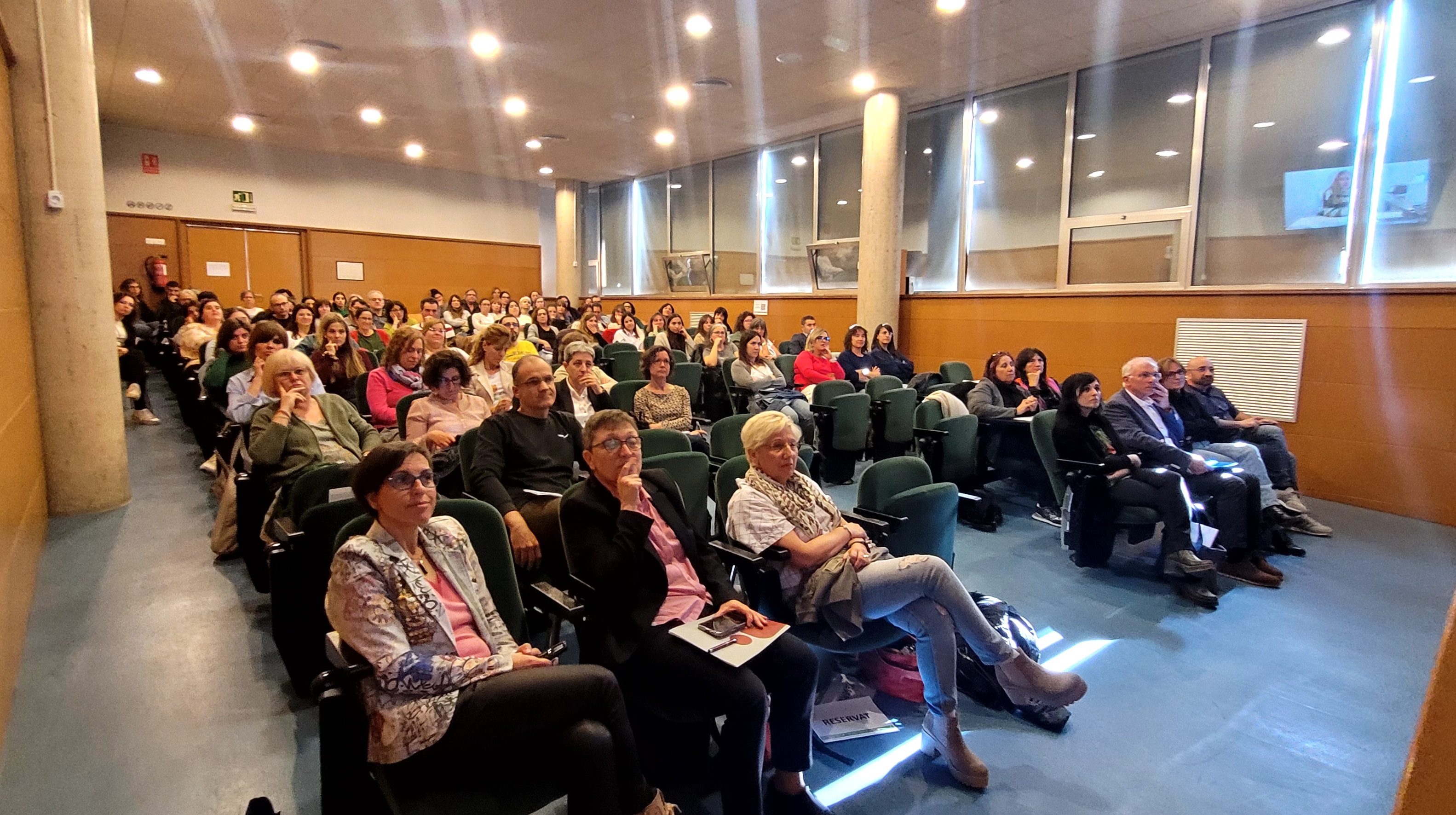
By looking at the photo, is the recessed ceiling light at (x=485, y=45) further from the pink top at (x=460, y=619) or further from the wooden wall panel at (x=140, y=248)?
the wooden wall panel at (x=140, y=248)

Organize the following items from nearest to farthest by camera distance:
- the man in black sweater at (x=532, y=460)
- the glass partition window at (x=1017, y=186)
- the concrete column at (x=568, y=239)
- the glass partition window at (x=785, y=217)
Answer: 1. the man in black sweater at (x=532, y=460)
2. the glass partition window at (x=1017, y=186)
3. the glass partition window at (x=785, y=217)
4. the concrete column at (x=568, y=239)

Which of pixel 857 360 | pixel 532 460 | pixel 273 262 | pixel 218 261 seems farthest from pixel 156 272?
pixel 532 460

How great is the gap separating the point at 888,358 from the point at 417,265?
9.27 metres

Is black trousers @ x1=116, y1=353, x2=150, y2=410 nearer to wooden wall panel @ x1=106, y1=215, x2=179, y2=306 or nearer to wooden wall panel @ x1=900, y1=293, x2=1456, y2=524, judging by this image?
wooden wall panel @ x1=106, y1=215, x2=179, y2=306

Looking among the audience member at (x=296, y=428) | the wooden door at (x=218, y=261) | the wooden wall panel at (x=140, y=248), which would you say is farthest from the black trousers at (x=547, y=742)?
the wooden door at (x=218, y=261)

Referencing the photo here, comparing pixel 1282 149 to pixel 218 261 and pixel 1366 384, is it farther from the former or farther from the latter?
pixel 218 261

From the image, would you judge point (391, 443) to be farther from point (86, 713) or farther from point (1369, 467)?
point (1369, 467)

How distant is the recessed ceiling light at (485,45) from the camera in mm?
6312

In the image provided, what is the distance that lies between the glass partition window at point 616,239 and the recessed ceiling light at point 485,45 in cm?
660

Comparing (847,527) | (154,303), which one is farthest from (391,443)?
(154,303)

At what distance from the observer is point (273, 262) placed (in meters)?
11.2

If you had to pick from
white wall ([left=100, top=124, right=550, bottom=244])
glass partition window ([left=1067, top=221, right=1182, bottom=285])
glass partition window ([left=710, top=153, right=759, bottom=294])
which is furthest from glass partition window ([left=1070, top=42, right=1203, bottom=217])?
white wall ([left=100, top=124, right=550, bottom=244])

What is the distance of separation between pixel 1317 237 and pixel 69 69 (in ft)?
28.2

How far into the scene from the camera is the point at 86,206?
419 cm
